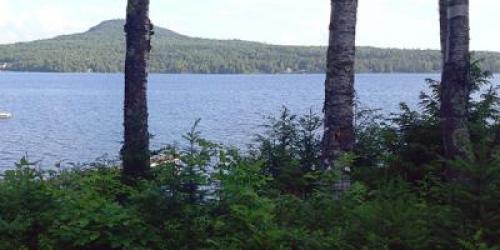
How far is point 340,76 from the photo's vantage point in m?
8.02

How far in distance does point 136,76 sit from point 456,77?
4.68 metres

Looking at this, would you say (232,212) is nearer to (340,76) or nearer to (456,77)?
(340,76)

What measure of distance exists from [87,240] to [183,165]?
127 cm

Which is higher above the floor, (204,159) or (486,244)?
(204,159)

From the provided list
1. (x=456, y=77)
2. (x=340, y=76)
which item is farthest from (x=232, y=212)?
(x=456, y=77)

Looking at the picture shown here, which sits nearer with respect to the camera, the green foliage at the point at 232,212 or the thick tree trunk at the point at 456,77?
the green foliage at the point at 232,212

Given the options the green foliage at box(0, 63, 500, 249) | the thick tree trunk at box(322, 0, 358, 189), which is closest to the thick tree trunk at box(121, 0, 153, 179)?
the green foliage at box(0, 63, 500, 249)

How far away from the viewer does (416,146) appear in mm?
9297

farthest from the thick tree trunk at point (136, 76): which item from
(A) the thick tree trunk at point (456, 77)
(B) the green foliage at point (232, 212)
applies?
(A) the thick tree trunk at point (456, 77)

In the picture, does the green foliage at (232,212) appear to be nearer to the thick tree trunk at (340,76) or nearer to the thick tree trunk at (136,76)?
the thick tree trunk at (340,76)

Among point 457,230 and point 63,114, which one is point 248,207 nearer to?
point 457,230

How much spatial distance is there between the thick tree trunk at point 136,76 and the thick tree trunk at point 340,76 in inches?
124

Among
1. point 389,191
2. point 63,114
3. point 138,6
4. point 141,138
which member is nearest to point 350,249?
point 389,191

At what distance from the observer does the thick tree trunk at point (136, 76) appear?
9.99 m
